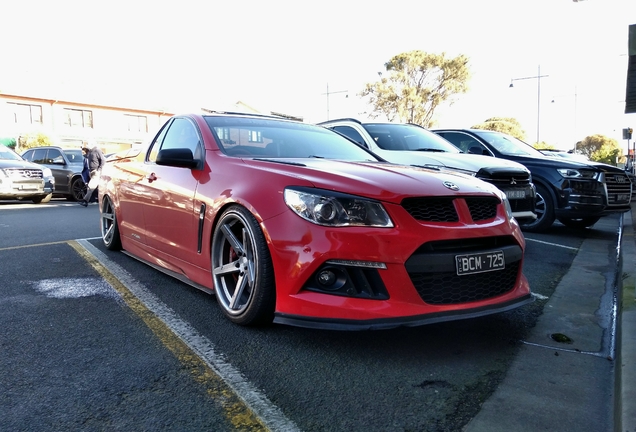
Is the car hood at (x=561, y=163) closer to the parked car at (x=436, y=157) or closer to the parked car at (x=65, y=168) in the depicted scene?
the parked car at (x=436, y=157)

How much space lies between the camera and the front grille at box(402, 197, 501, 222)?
9.53 ft

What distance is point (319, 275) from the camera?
2.84 m

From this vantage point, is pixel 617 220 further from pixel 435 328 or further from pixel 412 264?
pixel 412 264

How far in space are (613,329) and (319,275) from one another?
219cm

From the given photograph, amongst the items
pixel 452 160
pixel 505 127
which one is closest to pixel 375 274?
pixel 452 160

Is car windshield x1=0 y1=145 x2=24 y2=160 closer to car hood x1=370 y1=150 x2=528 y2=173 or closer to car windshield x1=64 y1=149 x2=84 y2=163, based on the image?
car windshield x1=64 y1=149 x2=84 y2=163

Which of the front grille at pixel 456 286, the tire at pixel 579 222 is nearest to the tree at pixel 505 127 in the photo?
the tire at pixel 579 222

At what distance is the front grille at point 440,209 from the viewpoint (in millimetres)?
2904

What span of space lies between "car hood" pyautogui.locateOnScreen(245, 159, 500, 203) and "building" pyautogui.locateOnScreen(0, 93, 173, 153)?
2875 cm

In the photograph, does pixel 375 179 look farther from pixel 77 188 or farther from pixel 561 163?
pixel 77 188

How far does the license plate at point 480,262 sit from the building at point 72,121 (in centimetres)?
2952

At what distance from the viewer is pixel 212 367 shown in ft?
9.00

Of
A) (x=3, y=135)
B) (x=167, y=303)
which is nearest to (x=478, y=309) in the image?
(x=167, y=303)

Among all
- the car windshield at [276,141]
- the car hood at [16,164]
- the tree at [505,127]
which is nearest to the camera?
the car windshield at [276,141]
